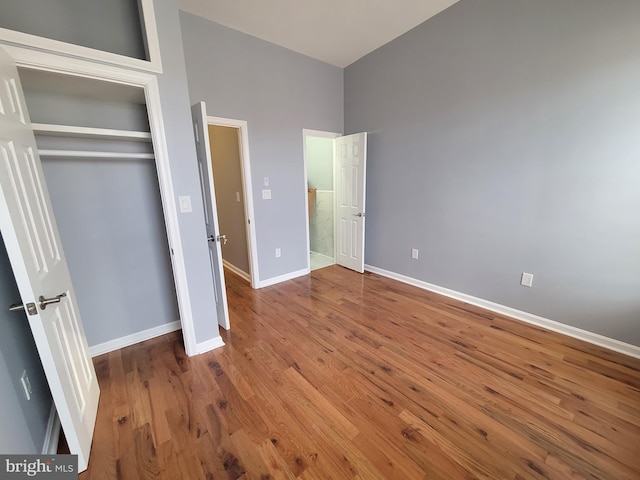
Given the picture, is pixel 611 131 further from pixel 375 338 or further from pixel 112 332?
pixel 112 332

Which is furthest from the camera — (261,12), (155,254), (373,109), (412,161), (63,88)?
(373,109)

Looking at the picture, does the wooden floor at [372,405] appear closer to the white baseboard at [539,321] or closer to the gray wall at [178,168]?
the white baseboard at [539,321]

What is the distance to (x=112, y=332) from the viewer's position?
7.27 feet

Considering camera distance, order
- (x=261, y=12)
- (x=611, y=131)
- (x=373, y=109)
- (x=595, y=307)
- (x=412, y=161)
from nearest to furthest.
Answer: (x=611, y=131) < (x=595, y=307) < (x=261, y=12) < (x=412, y=161) < (x=373, y=109)

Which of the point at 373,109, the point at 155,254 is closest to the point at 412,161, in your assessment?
the point at 373,109

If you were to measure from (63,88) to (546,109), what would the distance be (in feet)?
12.5

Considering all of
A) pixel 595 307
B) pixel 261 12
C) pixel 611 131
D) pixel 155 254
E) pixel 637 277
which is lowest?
pixel 595 307

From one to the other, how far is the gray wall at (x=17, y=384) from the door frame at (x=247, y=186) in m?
2.15

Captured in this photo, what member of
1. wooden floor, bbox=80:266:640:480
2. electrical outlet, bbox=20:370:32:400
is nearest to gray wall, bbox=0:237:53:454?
electrical outlet, bbox=20:370:32:400

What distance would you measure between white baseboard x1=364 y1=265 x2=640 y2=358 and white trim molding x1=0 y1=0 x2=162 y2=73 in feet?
11.5

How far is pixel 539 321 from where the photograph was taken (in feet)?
8.16

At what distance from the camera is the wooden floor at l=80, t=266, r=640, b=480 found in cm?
131

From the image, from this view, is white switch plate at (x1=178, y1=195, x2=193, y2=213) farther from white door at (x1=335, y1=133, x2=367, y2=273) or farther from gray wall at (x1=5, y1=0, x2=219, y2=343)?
white door at (x1=335, y1=133, x2=367, y2=273)

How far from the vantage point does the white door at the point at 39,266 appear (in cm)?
102
